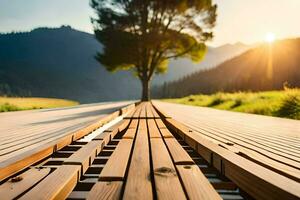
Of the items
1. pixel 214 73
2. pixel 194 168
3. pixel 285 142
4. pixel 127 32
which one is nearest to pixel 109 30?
pixel 127 32

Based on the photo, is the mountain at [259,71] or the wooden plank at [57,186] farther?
the mountain at [259,71]

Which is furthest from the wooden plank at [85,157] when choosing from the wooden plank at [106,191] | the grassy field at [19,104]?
the grassy field at [19,104]

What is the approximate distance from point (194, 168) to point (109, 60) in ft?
74.9

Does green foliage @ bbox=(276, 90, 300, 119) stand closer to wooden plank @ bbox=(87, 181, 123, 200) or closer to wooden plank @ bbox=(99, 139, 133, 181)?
wooden plank @ bbox=(99, 139, 133, 181)

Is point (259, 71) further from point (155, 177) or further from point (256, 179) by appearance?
point (155, 177)

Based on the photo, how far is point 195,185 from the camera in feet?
6.20

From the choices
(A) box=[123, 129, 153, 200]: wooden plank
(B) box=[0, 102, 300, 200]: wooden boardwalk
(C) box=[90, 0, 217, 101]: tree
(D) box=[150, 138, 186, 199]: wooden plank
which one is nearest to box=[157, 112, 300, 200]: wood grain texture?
(B) box=[0, 102, 300, 200]: wooden boardwalk

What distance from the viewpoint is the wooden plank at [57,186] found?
1.63 meters

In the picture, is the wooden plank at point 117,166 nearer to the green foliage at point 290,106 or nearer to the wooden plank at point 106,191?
the wooden plank at point 106,191

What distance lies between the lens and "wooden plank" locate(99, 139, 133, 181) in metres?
2.04

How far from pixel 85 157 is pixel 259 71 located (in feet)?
245

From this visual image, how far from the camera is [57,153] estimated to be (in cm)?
347

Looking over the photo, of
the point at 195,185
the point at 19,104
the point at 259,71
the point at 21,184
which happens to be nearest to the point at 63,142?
the point at 21,184

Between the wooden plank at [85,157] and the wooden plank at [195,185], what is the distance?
0.77 metres
